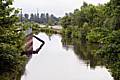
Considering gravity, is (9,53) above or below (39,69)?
above

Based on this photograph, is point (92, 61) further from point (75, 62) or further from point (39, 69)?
point (39, 69)

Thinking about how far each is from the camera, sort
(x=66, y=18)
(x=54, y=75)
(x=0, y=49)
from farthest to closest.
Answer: (x=66, y=18)
(x=54, y=75)
(x=0, y=49)

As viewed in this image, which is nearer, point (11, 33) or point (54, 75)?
point (11, 33)

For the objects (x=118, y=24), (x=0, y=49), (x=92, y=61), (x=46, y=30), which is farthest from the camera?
(x=46, y=30)

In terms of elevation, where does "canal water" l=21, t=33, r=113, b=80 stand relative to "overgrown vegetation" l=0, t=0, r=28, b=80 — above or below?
below

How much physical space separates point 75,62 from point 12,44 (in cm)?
1351

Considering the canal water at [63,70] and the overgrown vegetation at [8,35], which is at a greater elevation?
the overgrown vegetation at [8,35]

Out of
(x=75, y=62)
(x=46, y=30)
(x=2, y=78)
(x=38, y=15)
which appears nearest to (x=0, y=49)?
(x=2, y=78)

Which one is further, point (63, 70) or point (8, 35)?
point (63, 70)

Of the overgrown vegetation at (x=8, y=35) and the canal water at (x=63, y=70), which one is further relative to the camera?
the canal water at (x=63, y=70)

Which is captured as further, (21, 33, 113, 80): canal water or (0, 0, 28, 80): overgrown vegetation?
(21, 33, 113, 80): canal water

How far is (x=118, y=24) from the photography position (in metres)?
22.5

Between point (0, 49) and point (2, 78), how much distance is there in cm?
327

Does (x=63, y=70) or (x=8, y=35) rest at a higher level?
(x=8, y=35)
